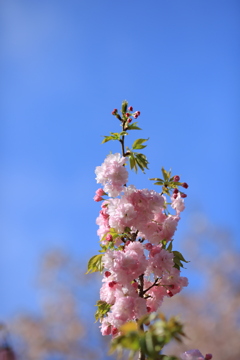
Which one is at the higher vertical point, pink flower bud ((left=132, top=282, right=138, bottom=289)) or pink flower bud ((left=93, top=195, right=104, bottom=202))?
pink flower bud ((left=93, top=195, right=104, bottom=202))

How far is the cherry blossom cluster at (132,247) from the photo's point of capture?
1218 millimetres

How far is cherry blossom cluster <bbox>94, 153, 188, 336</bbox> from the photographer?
122cm

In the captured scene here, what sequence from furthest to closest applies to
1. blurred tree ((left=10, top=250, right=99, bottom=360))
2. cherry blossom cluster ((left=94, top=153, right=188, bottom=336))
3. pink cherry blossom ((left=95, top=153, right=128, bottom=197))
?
1. blurred tree ((left=10, top=250, right=99, bottom=360))
2. pink cherry blossom ((left=95, top=153, right=128, bottom=197))
3. cherry blossom cluster ((left=94, top=153, right=188, bottom=336))

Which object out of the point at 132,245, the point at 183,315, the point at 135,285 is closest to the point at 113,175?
the point at 132,245

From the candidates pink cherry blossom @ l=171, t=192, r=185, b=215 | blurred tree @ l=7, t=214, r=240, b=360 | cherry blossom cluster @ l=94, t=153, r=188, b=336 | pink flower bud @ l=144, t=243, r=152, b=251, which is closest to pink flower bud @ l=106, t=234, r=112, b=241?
cherry blossom cluster @ l=94, t=153, r=188, b=336

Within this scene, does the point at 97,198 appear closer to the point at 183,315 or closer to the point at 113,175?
the point at 113,175

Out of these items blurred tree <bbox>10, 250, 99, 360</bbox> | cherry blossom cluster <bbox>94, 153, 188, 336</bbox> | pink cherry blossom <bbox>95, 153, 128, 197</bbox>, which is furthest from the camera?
blurred tree <bbox>10, 250, 99, 360</bbox>

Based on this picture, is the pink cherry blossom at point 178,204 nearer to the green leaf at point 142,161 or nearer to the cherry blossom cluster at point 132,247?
the cherry blossom cluster at point 132,247

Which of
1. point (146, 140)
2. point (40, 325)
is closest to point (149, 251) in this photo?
point (146, 140)

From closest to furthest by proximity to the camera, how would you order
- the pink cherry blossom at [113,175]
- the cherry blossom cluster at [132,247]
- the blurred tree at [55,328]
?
the cherry blossom cluster at [132,247]
the pink cherry blossom at [113,175]
the blurred tree at [55,328]

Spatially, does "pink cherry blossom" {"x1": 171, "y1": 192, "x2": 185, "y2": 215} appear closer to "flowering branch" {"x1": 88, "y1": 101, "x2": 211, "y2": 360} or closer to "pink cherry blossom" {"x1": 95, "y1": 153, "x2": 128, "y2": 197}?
"flowering branch" {"x1": 88, "y1": 101, "x2": 211, "y2": 360}

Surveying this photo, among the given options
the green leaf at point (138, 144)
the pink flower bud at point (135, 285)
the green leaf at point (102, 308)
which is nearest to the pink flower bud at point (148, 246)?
the pink flower bud at point (135, 285)

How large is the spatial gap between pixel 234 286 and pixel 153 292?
20.0 feet

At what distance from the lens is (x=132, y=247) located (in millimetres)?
1256
